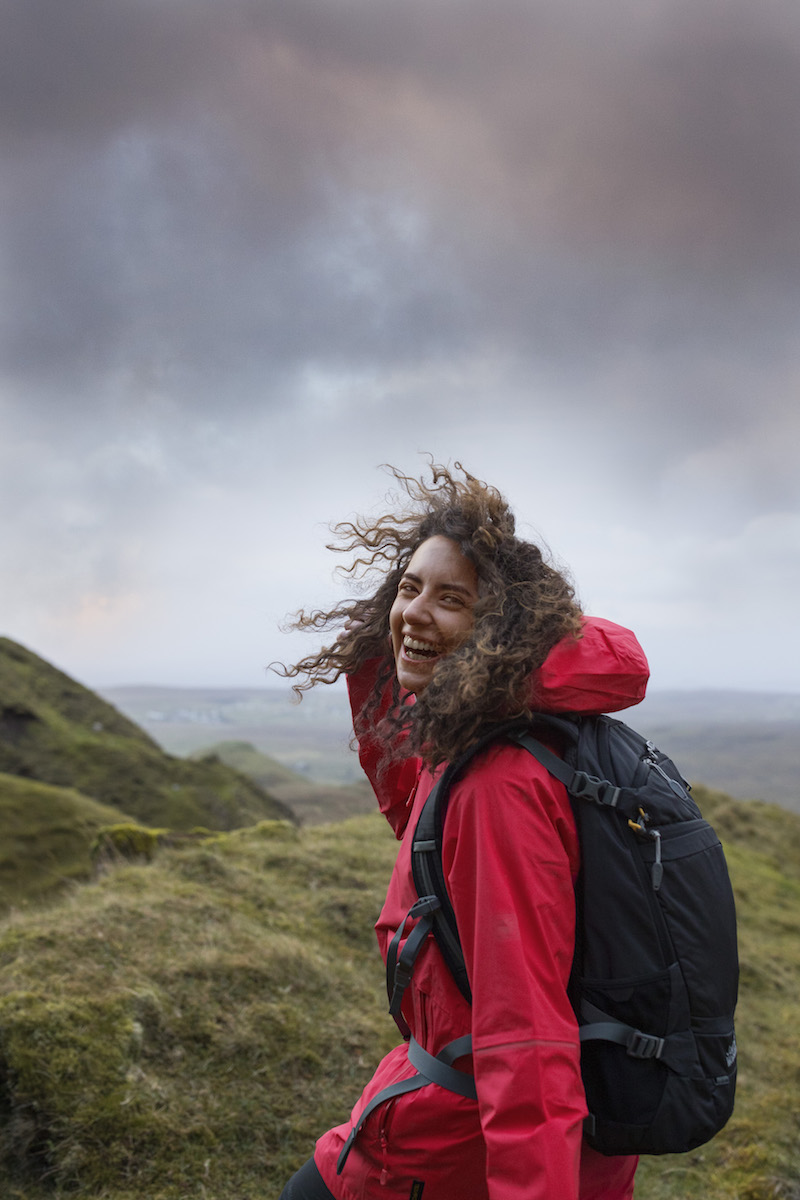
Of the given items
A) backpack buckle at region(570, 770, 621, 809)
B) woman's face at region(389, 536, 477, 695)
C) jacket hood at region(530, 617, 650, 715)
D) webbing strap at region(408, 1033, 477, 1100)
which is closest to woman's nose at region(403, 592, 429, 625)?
woman's face at region(389, 536, 477, 695)

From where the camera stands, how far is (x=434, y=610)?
8.19ft

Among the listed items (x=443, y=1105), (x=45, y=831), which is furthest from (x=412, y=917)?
(x=45, y=831)

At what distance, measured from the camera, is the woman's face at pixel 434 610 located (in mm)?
2484

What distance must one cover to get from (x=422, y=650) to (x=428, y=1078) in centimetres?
117

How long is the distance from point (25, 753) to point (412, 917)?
1133cm

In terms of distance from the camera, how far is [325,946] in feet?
21.8

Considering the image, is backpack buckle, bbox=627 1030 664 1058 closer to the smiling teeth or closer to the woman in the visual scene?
the woman

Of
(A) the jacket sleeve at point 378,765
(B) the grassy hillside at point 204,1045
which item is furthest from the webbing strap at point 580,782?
(B) the grassy hillside at point 204,1045

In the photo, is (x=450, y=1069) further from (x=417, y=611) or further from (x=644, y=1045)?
(x=417, y=611)

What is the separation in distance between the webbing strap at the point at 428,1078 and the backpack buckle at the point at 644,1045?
39cm

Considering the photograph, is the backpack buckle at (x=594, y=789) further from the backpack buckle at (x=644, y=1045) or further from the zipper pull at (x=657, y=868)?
the backpack buckle at (x=644, y=1045)

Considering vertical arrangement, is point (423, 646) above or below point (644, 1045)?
above

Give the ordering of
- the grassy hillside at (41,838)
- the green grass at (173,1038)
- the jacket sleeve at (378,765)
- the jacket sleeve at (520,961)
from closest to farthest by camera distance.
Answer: the jacket sleeve at (520,961) → the jacket sleeve at (378,765) → the green grass at (173,1038) → the grassy hillside at (41,838)

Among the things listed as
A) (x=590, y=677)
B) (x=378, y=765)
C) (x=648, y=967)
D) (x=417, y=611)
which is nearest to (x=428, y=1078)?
(x=648, y=967)
